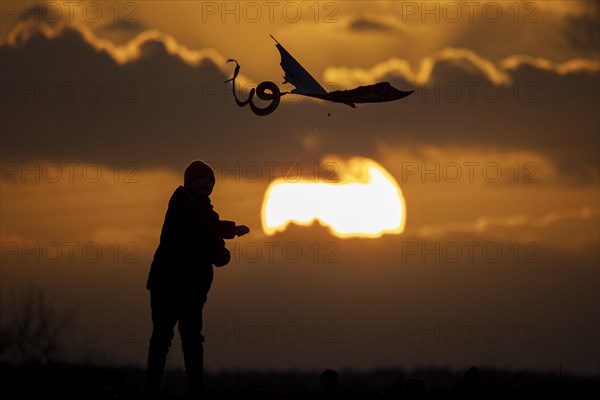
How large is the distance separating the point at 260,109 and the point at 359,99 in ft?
6.57

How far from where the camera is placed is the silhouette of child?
1266 cm

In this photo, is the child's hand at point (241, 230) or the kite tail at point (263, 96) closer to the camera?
the child's hand at point (241, 230)

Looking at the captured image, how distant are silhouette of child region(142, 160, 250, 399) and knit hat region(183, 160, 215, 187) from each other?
1cm

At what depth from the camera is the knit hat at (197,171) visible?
12922 mm

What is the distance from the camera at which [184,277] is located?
12680mm

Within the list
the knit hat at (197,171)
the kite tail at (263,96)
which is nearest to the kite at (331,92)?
the kite tail at (263,96)

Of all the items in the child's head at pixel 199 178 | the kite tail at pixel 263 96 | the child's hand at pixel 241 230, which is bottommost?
the child's hand at pixel 241 230

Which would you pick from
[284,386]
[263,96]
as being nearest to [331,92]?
[263,96]

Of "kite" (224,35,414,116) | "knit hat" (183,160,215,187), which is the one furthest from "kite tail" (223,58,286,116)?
"knit hat" (183,160,215,187)

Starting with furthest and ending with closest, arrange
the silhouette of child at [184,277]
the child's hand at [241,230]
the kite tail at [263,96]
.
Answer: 1. the kite tail at [263,96]
2. the child's hand at [241,230]
3. the silhouette of child at [184,277]

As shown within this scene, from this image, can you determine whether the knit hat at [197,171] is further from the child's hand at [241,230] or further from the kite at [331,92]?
the kite at [331,92]

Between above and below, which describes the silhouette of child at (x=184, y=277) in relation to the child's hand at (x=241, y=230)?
below

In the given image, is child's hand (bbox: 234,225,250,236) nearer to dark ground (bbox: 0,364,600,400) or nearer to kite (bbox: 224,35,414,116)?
dark ground (bbox: 0,364,600,400)

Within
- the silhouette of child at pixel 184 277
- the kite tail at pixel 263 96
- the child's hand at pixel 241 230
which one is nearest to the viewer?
the silhouette of child at pixel 184 277
